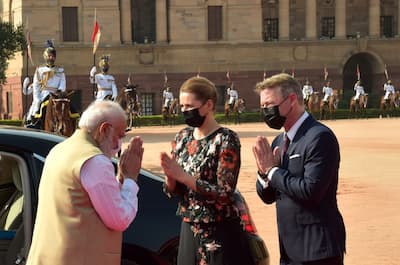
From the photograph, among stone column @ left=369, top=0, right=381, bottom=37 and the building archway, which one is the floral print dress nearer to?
the building archway

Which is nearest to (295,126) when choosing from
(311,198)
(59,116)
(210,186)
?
(311,198)

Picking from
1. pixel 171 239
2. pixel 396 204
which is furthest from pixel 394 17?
pixel 171 239

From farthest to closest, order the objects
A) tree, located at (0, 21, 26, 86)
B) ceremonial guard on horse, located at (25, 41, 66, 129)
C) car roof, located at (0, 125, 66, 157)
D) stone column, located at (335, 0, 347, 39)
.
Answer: stone column, located at (335, 0, 347, 39)
tree, located at (0, 21, 26, 86)
ceremonial guard on horse, located at (25, 41, 66, 129)
car roof, located at (0, 125, 66, 157)

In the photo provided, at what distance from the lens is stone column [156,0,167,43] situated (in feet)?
191

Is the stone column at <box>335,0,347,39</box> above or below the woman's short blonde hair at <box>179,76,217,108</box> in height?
above

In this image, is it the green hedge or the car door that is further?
the green hedge

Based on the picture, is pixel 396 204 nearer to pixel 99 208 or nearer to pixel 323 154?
pixel 323 154

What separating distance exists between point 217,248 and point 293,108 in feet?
3.63

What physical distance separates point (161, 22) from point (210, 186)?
53.8 metres

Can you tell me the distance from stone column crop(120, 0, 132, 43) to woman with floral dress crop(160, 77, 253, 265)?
53069 mm

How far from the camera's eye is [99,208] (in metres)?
4.16

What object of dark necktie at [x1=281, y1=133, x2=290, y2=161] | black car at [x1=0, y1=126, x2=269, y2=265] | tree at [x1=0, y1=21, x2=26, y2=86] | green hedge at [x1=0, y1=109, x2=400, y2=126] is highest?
tree at [x1=0, y1=21, x2=26, y2=86]

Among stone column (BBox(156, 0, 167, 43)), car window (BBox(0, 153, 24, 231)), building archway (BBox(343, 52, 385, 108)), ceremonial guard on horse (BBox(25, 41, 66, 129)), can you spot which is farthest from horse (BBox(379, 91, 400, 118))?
car window (BBox(0, 153, 24, 231))

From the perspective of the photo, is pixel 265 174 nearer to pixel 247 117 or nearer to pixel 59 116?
pixel 59 116
